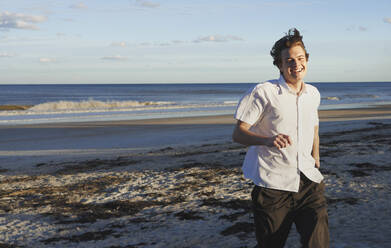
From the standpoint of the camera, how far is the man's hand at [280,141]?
2.60 m

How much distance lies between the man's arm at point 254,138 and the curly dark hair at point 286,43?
55 cm

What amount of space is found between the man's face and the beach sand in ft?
7.34

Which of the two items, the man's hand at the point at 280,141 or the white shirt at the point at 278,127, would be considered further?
the white shirt at the point at 278,127

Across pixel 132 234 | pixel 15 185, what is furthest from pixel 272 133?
pixel 15 185

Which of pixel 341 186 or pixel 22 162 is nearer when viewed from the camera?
pixel 341 186

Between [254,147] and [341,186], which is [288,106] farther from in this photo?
[341,186]

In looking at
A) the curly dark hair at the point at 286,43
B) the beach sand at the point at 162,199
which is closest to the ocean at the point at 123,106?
the beach sand at the point at 162,199

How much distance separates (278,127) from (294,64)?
1.41 feet

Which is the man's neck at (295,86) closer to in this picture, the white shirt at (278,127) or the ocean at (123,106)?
the white shirt at (278,127)

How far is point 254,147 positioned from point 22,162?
10.0 m

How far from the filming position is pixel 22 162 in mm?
11547

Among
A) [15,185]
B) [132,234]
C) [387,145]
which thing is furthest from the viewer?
[387,145]

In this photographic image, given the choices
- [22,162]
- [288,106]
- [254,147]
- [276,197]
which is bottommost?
[22,162]

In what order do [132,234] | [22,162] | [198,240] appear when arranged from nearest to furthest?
[198,240] → [132,234] → [22,162]
